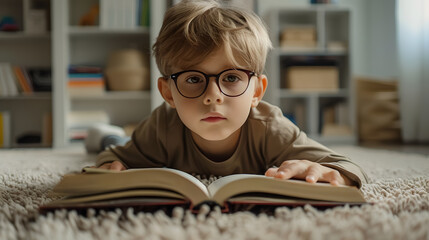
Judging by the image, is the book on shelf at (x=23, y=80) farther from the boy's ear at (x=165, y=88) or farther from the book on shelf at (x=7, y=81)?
the boy's ear at (x=165, y=88)

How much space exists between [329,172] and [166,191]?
1.03ft

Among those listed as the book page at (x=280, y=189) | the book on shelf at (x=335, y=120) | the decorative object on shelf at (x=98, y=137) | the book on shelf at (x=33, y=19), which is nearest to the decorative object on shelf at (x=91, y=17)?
the book on shelf at (x=33, y=19)

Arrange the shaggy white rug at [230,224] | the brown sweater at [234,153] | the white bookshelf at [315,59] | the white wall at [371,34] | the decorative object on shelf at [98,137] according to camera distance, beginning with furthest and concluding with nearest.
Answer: the white wall at [371,34] < the white bookshelf at [315,59] < the decorative object on shelf at [98,137] < the brown sweater at [234,153] < the shaggy white rug at [230,224]

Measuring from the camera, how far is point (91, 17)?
8.86ft

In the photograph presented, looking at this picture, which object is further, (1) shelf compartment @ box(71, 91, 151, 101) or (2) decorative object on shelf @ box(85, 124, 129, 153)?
(1) shelf compartment @ box(71, 91, 151, 101)

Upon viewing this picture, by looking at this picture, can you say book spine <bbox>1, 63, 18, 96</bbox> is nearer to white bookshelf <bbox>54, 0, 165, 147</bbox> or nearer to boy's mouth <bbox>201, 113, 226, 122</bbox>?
white bookshelf <bbox>54, 0, 165, 147</bbox>

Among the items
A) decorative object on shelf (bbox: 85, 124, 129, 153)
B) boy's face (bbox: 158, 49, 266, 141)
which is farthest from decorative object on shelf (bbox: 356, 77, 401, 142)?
boy's face (bbox: 158, 49, 266, 141)

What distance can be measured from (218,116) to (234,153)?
0.17 m

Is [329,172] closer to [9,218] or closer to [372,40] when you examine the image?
[9,218]

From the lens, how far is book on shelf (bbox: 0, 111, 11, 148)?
268 centimetres

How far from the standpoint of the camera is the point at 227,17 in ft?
2.76

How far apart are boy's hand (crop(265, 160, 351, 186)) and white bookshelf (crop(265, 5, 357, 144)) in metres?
2.13

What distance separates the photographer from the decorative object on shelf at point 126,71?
2.56 metres

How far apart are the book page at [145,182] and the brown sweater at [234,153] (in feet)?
1.17
